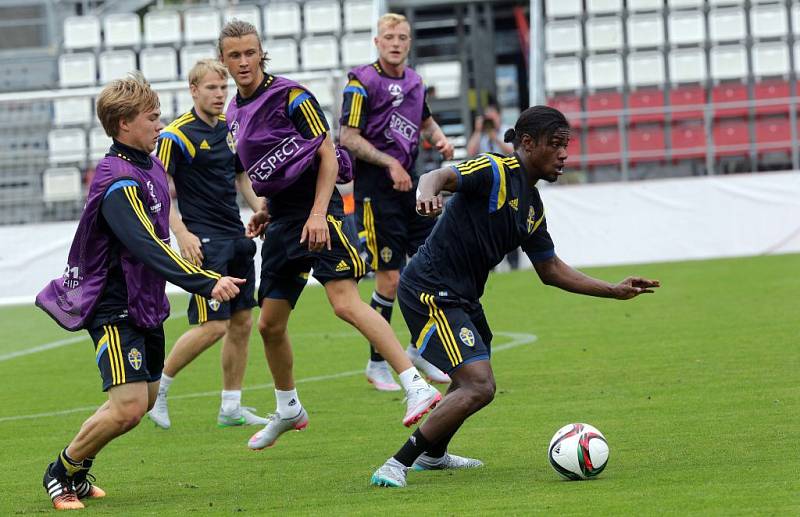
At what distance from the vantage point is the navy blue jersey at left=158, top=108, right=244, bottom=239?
8328 millimetres

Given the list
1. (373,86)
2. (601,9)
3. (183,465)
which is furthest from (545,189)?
(183,465)

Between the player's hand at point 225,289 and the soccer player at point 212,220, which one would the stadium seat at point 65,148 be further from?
the player's hand at point 225,289

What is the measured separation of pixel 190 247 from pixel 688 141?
50.7 feet

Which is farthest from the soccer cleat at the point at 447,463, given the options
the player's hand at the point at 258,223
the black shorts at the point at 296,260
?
the player's hand at the point at 258,223

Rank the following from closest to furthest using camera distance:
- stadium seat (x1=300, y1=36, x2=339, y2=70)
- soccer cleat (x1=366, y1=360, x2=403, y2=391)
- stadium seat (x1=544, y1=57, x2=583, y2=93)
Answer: soccer cleat (x1=366, y1=360, x2=403, y2=391), stadium seat (x1=544, y1=57, x2=583, y2=93), stadium seat (x1=300, y1=36, x2=339, y2=70)

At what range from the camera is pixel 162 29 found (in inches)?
1065

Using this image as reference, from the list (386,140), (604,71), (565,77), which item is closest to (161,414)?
(386,140)

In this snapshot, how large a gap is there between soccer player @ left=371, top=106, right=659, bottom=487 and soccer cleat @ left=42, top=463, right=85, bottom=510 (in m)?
1.36

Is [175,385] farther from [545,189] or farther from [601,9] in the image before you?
[601,9]

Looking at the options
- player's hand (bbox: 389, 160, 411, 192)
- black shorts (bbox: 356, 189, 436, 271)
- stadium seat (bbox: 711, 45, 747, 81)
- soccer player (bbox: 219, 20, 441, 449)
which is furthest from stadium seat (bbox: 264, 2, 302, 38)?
soccer player (bbox: 219, 20, 441, 449)

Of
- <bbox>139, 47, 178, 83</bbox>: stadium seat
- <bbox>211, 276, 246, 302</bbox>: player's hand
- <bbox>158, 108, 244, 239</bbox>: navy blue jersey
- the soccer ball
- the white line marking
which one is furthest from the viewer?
<bbox>139, 47, 178, 83</bbox>: stadium seat

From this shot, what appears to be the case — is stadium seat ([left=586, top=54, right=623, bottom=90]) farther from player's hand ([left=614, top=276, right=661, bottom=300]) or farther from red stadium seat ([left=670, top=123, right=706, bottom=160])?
player's hand ([left=614, top=276, right=661, bottom=300])

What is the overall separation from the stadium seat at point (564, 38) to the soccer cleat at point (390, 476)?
20.1 m

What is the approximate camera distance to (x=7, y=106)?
20.5m
